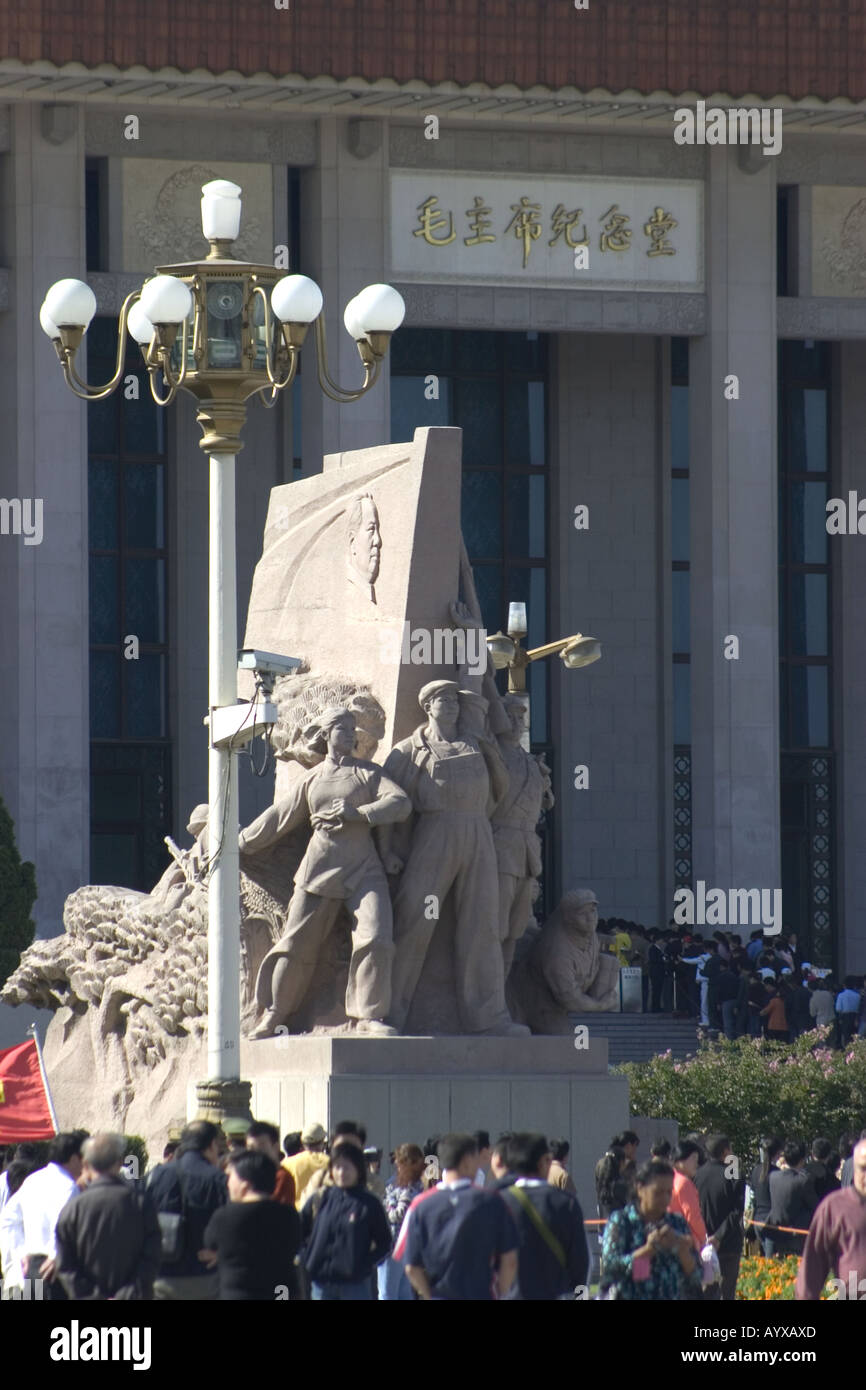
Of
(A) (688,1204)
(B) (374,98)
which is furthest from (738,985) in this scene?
(A) (688,1204)

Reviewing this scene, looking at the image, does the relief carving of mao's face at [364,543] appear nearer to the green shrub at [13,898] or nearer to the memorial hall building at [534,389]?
the green shrub at [13,898]

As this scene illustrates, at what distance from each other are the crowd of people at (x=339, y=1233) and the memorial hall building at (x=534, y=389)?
24.2 m

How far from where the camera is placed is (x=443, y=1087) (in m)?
17.6

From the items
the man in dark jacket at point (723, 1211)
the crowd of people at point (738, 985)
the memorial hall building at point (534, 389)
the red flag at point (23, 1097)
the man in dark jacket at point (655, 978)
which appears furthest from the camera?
the memorial hall building at point (534, 389)

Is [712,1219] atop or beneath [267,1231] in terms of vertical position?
beneath

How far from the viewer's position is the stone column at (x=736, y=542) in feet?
125

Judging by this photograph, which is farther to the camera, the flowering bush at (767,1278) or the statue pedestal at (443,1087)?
the statue pedestal at (443,1087)

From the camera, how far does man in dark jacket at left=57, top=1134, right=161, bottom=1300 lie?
10.4 meters

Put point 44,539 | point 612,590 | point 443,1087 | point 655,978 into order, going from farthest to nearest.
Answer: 1. point 612,590
2. point 44,539
3. point 655,978
4. point 443,1087

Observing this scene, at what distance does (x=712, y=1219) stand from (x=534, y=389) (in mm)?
28788

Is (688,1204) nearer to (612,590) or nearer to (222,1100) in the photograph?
(222,1100)

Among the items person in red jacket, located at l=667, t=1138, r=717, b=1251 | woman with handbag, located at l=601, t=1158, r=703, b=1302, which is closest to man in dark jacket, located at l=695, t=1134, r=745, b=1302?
person in red jacket, located at l=667, t=1138, r=717, b=1251

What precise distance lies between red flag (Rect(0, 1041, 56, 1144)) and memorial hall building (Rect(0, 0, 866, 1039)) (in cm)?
1977

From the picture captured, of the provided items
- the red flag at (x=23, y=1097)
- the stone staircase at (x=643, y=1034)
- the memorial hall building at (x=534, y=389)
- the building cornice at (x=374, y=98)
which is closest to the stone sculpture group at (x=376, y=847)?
the red flag at (x=23, y=1097)
